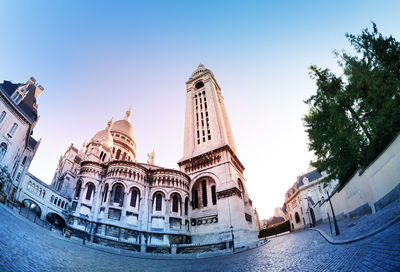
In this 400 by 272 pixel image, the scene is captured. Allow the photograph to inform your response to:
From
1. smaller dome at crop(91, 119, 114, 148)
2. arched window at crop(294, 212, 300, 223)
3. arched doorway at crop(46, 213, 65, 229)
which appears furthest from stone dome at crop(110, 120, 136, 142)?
arched window at crop(294, 212, 300, 223)

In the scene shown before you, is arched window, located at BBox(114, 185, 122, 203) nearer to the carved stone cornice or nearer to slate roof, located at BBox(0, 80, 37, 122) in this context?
the carved stone cornice

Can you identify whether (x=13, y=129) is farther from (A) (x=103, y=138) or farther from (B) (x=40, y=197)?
(A) (x=103, y=138)

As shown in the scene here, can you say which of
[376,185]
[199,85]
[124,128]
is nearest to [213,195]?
[376,185]

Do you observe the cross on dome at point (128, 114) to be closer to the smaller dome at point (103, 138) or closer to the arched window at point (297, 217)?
the smaller dome at point (103, 138)

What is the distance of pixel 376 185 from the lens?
13.5 meters

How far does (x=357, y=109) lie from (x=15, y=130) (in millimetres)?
42709

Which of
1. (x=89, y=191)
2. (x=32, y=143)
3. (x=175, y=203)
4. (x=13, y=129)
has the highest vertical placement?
(x=32, y=143)

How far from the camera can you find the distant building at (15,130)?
2680 cm

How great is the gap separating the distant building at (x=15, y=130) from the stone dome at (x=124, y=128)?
2312 centimetres

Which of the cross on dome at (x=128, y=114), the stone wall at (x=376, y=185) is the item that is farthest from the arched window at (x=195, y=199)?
the cross on dome at (x=128, y=114)

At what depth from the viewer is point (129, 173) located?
29.8m

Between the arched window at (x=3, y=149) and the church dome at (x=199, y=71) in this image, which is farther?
the church dome at (x=199, y=71)

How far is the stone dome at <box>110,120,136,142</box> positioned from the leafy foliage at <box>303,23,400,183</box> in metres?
50.9

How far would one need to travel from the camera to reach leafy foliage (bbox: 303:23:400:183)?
13188mm
